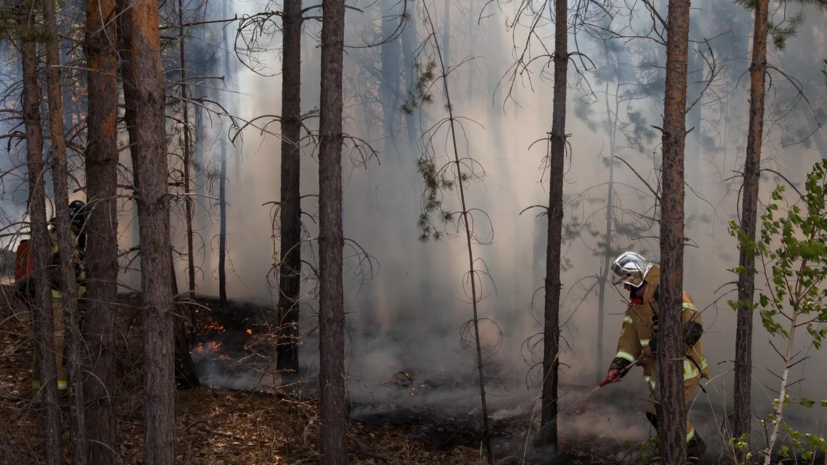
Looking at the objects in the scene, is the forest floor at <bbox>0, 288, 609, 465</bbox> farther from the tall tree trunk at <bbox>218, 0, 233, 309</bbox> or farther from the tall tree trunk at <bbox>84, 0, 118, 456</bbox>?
the tall tree trunk at <bbox>218, 0, 233, 309</bbox>

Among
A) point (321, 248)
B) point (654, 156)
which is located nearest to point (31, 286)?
point (321, 248)

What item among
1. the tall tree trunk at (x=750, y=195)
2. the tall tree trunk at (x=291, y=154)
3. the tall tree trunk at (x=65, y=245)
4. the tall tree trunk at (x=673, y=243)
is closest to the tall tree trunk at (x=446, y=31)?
the tall tree trunk at (x=291, y=154)

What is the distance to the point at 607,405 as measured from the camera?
9359 millimetres

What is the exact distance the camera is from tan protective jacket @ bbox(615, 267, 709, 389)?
5.98 metres

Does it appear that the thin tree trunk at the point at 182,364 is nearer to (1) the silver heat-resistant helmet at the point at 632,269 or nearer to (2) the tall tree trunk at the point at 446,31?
(1) the silver heat-resistant helmet at the point at 632,269

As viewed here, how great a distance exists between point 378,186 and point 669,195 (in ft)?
24.8

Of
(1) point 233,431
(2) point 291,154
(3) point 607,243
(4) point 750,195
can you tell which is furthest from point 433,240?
(4) point 750,195

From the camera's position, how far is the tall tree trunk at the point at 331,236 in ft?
19.7

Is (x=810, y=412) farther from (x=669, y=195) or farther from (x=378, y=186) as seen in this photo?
(x=378, y=186)

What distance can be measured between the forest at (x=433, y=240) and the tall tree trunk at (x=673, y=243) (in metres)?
0.02

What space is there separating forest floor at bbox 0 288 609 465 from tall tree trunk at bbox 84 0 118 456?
0.41m

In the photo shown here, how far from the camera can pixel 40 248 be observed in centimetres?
562

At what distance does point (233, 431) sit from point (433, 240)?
198 inches

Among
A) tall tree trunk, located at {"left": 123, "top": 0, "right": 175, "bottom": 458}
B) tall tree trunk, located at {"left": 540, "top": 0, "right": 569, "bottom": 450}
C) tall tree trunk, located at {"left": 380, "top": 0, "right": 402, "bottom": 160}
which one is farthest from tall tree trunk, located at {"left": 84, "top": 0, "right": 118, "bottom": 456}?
tall tree trunk, located at {"left": 380, "top": 0, "right": 402, "bottom": 160}
